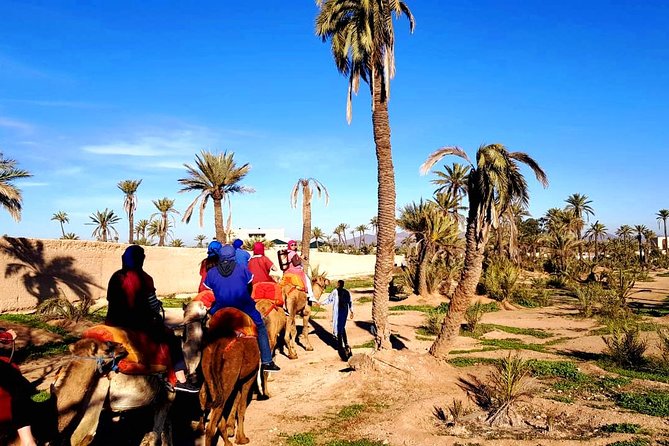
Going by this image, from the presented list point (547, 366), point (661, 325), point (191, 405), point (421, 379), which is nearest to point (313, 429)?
point (191, 405)

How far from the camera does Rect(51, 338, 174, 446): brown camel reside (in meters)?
4.23

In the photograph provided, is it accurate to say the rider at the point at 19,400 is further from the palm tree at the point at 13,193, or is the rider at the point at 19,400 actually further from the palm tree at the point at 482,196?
the palm tree at the point at 13,193

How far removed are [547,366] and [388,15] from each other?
891cm

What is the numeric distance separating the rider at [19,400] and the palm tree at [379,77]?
8.28 metres

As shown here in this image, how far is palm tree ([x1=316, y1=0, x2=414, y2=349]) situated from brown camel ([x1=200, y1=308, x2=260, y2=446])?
504 centimetres

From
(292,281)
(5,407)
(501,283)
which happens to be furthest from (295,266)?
(501,283)

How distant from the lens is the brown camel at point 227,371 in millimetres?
6078

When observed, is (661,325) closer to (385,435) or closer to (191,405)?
(385,435)

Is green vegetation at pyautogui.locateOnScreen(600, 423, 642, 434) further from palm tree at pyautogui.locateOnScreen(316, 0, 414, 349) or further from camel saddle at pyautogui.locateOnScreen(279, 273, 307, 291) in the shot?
camel saddle at pyautogui.locateOnScreen(279, 273, 307, 291)

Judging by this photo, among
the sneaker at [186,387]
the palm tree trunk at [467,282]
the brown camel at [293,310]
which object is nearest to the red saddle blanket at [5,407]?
the sneaker at [186,387]

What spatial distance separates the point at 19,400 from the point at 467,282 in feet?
28.3

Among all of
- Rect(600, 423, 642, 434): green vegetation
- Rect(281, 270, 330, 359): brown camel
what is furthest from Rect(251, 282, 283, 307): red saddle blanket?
Rect(600, 423, 642, 434): green vegetation

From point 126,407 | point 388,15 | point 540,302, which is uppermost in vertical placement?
point 388,15

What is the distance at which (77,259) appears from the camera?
63.3 ft
